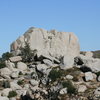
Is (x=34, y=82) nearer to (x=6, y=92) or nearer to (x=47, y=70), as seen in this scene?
(x=47, y=70)

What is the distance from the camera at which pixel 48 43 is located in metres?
99.9

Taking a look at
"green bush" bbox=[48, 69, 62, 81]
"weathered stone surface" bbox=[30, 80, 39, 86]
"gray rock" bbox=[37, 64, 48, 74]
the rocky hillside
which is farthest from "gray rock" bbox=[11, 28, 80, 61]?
"weathered stone surface" bbox=[30, 80, 39, 86]

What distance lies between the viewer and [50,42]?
9981 cm

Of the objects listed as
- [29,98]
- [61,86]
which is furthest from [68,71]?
[29,98]

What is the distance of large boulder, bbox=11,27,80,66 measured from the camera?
98.6 metres

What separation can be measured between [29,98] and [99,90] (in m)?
13.0

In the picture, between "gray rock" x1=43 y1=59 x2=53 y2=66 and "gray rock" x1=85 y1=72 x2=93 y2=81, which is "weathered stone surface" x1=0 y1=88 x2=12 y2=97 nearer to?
"gray rock" x1=85 y1=72 x2=93 y2=81

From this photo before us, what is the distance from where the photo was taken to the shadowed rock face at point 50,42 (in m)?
98.8

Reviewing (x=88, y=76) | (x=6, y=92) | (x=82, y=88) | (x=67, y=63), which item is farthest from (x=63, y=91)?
(x=67, y=63)

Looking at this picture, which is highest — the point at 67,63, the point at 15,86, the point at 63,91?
the point at 67,63

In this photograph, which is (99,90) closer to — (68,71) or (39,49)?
(68,71)

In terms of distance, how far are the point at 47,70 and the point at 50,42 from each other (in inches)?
778

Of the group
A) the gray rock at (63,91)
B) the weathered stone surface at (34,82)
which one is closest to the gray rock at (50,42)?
the weathered stone surface at (34,82)

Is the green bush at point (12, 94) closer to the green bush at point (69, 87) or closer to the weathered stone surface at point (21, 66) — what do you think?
the green bush at point (69, 87)
